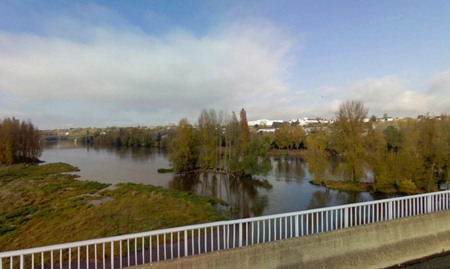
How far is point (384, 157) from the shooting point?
2500 centimetres

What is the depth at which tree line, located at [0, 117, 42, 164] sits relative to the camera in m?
44.2

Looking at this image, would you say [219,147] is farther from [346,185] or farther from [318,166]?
[346,185]

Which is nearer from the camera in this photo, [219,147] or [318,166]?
[318,166]

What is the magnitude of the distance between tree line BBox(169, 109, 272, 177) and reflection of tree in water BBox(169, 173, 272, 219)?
72.7 inches

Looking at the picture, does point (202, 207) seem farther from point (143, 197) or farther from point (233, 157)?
point (233, 157)

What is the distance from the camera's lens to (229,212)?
1636 centimetres

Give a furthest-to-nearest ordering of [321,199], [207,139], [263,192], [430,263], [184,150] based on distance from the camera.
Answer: [207,139] → [184,150] → [263,192] → [321,199] → [430,263]

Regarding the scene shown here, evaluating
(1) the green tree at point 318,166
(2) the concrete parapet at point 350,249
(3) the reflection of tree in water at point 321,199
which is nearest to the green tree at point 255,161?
(1) the green tree at point 318,166

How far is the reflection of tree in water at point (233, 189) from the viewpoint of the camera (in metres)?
17.3

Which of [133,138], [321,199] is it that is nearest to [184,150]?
[321,199]

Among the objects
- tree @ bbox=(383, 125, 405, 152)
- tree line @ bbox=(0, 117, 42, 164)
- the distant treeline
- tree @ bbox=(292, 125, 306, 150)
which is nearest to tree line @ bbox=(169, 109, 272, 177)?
tree @ bbox=(383, 125, 405, 152)

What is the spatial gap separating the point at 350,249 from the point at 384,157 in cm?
2412

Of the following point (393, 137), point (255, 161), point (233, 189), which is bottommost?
point (233, 189)

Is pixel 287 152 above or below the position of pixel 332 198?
above
